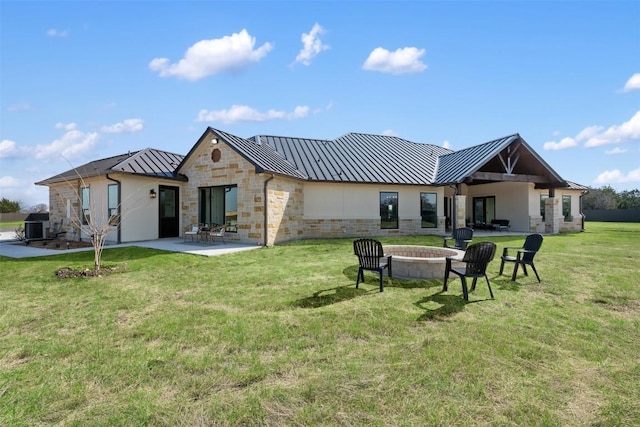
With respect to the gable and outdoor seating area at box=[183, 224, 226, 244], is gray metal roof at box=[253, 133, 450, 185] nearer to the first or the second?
the gable

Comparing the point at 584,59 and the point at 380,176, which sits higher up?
the point at 584,59

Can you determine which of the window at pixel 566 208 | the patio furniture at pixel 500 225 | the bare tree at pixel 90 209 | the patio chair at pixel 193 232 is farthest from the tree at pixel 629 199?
the bare tree at pixel 90 209

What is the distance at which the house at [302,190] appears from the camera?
1404 centimetres

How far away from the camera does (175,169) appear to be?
1595cm

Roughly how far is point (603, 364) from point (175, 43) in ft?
42.9

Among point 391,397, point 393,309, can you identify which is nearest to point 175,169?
point 393,309

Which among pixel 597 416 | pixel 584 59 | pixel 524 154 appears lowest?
pixel 597 416

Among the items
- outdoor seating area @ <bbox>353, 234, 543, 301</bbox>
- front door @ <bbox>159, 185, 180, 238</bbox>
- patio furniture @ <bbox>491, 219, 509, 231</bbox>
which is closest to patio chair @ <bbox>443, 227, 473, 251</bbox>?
outdoor seating area @ <bbox>353, 234, 543, 301</bbox>

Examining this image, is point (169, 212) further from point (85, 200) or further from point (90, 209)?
point (85, 200)

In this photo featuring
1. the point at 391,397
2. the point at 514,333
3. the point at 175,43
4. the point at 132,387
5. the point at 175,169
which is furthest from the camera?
the point at 175,169

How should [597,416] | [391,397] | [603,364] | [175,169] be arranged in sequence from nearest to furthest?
1. [597,416]
2. [391,397]
3. [603,364]
4. [175,169]

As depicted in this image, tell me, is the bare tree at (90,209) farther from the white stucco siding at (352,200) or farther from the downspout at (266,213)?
the white stucco siding at (352,200)

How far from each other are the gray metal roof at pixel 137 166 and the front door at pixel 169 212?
0.94 metres

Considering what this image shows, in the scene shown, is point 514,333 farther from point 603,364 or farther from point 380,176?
point 380,176
